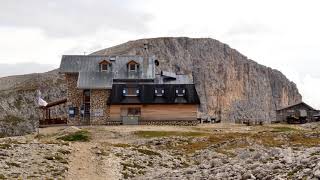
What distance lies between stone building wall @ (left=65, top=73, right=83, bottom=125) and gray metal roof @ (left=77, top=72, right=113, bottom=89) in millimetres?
2959

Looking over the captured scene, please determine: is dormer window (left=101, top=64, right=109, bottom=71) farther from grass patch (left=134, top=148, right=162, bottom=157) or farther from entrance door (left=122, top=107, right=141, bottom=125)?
grass patch (left=134, top=148, right=162, bottom=157)

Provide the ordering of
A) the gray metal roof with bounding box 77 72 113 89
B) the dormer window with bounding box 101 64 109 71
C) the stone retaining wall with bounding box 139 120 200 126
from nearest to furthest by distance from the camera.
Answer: the stone retaining wall with bounding box 139 120 200 126 → the gray metal roof with bounding box 77 72 113 89 → the dormer window with bounding box 101 64 109 71

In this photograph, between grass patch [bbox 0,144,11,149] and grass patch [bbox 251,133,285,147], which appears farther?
grass patch [bbox 251,133,285,147]

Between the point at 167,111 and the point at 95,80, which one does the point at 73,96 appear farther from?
the point at 167,111

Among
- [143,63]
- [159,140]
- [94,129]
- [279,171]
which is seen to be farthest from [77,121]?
[279,171]

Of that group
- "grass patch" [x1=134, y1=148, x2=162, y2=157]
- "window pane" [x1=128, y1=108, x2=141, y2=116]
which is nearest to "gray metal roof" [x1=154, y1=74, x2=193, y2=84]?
"window pane" [x1=128, y1=108, x2=141, y2=116]

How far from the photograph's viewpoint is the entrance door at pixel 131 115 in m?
91.4

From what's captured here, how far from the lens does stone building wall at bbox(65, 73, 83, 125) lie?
98500 millimetres

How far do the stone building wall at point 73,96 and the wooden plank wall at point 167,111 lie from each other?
9061 mm

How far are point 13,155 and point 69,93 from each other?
202ft

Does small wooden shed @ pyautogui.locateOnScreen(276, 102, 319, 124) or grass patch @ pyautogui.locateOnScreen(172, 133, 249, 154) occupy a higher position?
small wooden shed @ pyautogui.locateOnScreen(276, 102, 319, 124)

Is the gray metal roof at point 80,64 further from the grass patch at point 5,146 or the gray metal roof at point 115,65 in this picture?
the grass patch at point 5,146

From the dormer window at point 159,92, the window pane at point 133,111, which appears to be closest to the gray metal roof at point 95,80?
the window pane at point 133,111

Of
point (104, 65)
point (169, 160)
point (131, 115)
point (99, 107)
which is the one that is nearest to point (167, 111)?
point (131, 115)
